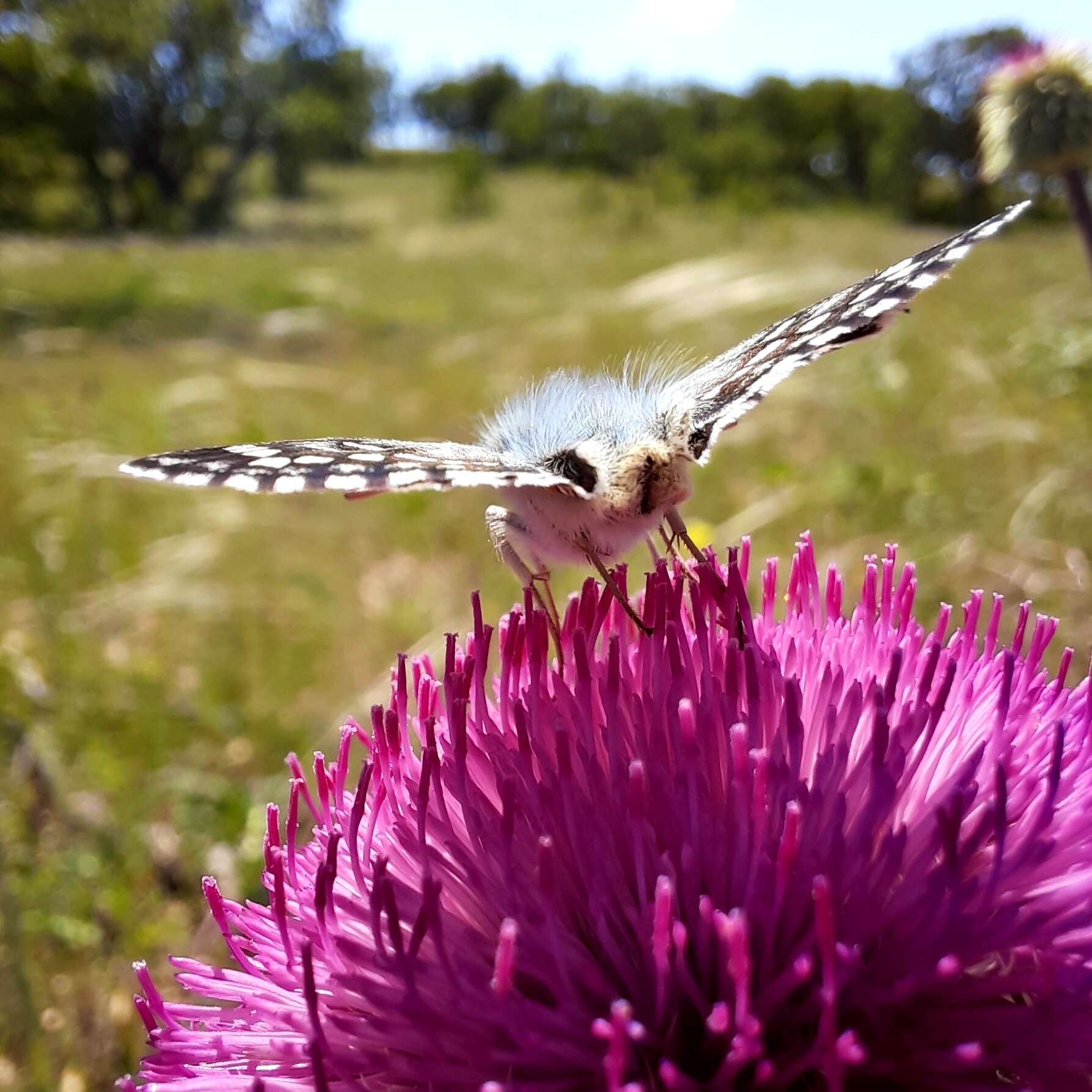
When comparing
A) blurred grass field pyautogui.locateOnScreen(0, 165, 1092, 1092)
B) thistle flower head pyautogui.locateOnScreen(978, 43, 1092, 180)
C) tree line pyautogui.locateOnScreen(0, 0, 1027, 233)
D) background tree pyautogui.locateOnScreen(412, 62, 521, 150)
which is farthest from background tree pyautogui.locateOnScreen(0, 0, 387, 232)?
background tree pyautogui.locateOnScreen(412, 62, 521, 150)

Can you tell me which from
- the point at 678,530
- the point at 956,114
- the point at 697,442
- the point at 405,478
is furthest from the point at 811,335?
the point at 956,114

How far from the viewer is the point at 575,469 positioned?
178cm

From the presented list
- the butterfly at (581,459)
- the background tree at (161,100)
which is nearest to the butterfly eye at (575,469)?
the butterfly at (581,459)

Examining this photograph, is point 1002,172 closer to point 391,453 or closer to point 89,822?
point 391,453

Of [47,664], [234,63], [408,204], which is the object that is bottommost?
[47,664]

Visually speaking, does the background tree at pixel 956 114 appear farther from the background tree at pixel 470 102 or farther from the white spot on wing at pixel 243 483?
the background tree at pixel 470 102

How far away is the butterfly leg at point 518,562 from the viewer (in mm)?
1814

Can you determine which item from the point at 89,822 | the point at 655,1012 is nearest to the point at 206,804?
the point at 89,822

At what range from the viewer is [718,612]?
6.07ft

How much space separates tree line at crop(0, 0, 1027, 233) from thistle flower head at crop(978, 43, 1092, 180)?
407 mm

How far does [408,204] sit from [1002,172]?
4252cm

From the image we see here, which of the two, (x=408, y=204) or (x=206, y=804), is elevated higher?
(x=408, y=204)

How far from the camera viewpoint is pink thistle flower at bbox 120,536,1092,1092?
1.22m

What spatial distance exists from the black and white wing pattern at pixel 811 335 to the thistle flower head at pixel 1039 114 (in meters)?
1.99
